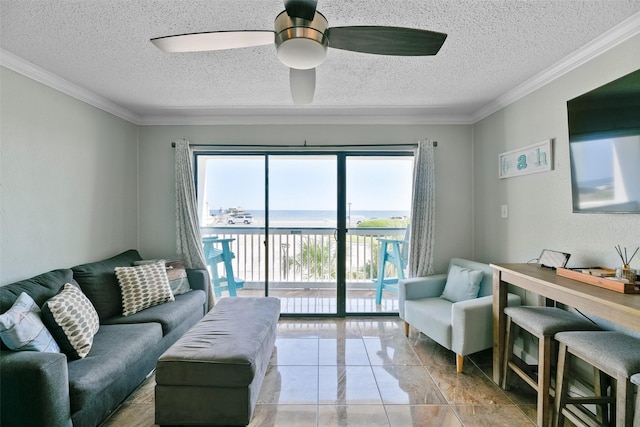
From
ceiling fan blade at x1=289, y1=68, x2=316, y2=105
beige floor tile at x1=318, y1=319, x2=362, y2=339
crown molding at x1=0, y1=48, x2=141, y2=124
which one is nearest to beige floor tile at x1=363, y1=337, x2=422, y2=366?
beige floor tile at x1=318, y1=319, x2=362, y2=339

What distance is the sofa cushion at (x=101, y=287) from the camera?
243cm

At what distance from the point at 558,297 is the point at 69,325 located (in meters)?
3.02

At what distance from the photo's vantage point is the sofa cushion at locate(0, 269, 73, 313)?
1.86 m

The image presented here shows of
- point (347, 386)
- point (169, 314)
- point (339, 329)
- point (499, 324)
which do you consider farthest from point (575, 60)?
point (169, 314)

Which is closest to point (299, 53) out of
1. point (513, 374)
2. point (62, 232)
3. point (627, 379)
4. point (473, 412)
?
point (627, 379)

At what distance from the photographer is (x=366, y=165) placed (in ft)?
11.6

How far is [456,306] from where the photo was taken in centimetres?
237

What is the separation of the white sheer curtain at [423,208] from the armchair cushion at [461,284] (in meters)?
0.32

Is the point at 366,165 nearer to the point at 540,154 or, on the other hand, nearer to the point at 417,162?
the point at 417,162

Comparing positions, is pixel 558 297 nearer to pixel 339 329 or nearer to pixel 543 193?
pixel 543 193

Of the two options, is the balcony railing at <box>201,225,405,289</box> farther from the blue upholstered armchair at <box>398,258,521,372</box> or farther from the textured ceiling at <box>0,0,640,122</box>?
the textured ceiling at <box>0,0,640,122</box>

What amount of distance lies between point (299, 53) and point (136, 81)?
6.34ft

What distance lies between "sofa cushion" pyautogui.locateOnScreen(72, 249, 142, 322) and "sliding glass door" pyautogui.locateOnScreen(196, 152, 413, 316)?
112 centimetres

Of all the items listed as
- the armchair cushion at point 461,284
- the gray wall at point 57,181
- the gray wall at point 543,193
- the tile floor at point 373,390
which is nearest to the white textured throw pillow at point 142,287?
the gray wall at point 57,181
